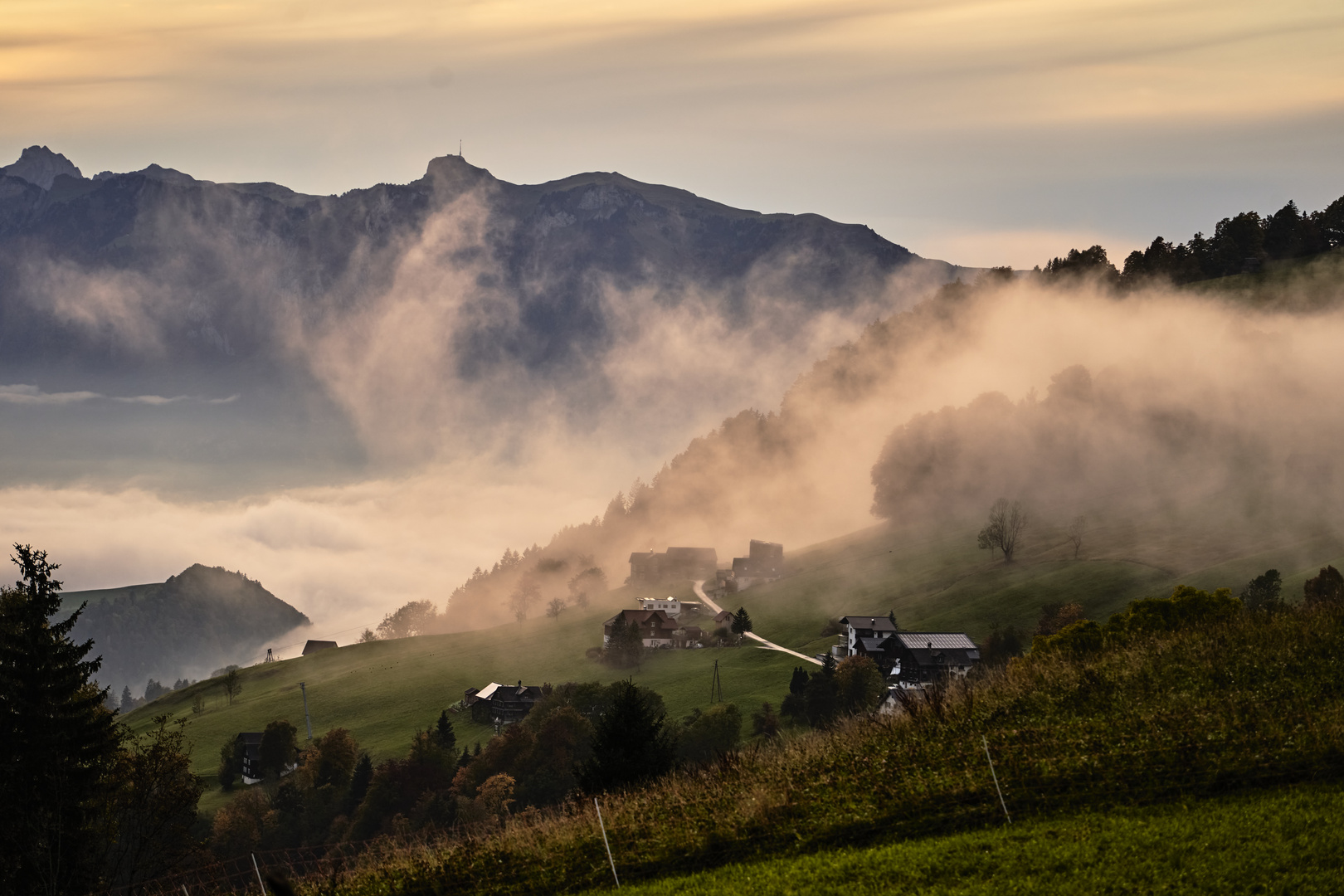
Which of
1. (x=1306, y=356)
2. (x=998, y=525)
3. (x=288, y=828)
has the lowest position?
(x=288, y=828)

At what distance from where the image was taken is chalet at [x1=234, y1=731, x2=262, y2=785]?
11875cm

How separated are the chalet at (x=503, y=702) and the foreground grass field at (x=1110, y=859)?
334ft

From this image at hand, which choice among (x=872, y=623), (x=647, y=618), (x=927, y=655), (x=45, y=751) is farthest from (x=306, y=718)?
(x=45, y=751)

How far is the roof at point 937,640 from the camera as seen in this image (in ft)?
369

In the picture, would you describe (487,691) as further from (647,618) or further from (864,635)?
(864,635)

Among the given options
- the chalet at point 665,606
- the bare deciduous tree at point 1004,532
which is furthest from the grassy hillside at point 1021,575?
the chalet at point 665,606

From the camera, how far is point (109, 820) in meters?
42.3

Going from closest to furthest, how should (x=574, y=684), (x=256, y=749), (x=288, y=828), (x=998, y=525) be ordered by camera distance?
(x=288, y=828), (x=256, y=749), (x=574, y=684), (x=998, y=525)

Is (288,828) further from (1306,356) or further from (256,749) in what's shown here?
(1306,356)

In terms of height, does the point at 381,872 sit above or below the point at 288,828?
above

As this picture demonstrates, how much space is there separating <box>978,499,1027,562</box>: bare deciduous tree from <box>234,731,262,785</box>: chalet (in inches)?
4337

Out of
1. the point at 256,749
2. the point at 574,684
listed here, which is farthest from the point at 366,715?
the point at 574,684

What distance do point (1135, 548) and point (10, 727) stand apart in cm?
13666

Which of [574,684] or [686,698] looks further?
[574,684]
